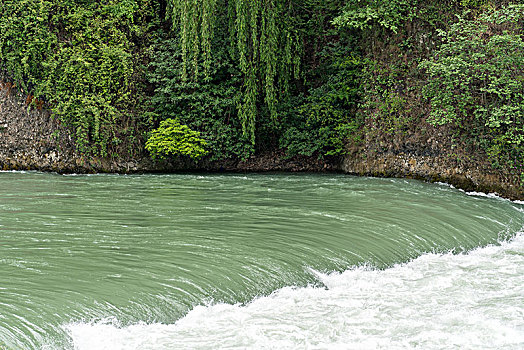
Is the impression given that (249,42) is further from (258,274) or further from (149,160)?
(258,274)

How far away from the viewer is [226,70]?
16.8 metres

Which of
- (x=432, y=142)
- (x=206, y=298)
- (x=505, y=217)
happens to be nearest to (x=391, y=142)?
(x=432, y=142)

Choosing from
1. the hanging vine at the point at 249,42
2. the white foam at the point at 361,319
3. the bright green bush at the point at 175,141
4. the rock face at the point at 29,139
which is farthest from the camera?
the rock face at the point at 29,139

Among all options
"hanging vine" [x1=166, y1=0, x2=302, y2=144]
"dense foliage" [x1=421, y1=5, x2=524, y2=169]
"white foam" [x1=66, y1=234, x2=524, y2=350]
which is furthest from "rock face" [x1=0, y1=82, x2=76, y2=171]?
"white foam" [x1=66, y1=234, x2=524, y2=350]

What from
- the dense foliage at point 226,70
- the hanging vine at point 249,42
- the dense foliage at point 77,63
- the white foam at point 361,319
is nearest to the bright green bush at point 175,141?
the dense foliage at point 226,70

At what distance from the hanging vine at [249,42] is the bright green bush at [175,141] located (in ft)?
5.01

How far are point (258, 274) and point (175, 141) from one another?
1103cm

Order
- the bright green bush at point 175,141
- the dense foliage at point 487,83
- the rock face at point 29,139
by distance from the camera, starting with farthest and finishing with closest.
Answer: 1. the rock face at point 29,139
2. the bright green bush at point 175,141
3. the dense foliage at point 487,83

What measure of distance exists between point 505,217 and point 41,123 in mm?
14162

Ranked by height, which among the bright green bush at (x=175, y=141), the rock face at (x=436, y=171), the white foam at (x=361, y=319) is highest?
the bright green bush at (x=175, y=141)

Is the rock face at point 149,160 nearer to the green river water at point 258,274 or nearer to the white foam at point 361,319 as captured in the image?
the green river water at point 258,274

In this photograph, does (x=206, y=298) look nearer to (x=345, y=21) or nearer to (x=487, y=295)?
(x=487, y=295)

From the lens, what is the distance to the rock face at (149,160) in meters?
14.7

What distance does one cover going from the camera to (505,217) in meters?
→ 9.75
